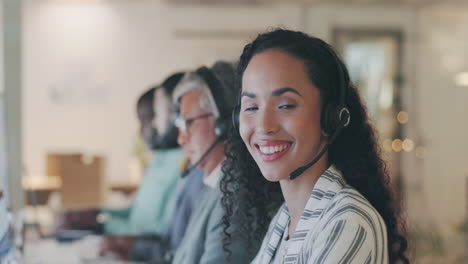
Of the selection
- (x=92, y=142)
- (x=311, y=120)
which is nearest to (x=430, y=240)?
(x=92, y=142)

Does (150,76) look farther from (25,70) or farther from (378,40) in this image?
(378,40)

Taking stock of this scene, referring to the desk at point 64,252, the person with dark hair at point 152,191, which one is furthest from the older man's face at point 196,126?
the desk at point 64,252

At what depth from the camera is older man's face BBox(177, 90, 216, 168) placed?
6.32ft

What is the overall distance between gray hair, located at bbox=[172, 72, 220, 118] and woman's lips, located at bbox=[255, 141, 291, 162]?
664 mm

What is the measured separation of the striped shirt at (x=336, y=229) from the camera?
104 centimetres

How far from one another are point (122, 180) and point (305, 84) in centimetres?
726

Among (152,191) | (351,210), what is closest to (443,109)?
(152,191)

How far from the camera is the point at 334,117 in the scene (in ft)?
3.86

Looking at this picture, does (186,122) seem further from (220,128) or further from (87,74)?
(87,74)

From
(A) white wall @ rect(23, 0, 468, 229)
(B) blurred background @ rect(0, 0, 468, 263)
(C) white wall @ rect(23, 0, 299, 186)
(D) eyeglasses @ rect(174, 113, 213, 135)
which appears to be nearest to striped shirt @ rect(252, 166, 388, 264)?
(D) eyeglasses @ rect(174, 113, 213, 135)

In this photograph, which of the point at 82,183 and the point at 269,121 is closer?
the point at 269,121

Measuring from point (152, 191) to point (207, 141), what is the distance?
1.67 meters

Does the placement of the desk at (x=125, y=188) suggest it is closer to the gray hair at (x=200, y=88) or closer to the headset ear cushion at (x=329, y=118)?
the gray hair at (x=200, y=88)

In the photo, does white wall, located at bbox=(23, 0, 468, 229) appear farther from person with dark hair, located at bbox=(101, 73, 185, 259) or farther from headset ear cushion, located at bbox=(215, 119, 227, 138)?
headset ear cushion, located at bbox=(215, 119, 227, 138)
